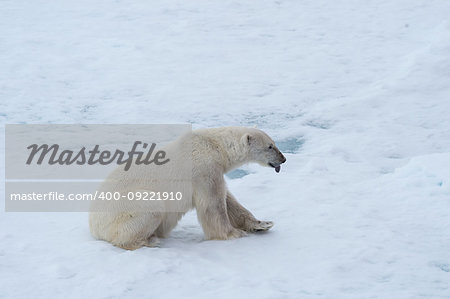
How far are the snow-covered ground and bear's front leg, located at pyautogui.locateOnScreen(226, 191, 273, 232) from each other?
0.39ft

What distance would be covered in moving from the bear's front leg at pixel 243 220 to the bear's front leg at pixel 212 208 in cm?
27

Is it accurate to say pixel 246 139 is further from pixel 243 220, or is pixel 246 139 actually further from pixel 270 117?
pixel 270 117

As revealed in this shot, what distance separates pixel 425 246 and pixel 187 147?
2.14 metres

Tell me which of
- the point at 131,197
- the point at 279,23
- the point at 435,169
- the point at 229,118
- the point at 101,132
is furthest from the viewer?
the point at 279,23

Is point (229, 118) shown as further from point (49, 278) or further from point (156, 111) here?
point (49, 278)

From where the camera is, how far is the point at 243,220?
579 cm

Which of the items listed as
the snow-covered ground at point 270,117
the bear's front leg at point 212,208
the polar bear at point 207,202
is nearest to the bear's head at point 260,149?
the polar bear at point 207,202

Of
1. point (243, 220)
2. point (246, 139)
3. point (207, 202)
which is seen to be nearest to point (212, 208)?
point (207, 202)

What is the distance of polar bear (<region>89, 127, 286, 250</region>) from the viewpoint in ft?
17.1

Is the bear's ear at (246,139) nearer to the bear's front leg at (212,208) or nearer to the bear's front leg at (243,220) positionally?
the bear's front leg at (212,208)

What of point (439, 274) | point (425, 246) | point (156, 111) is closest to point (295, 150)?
point (156, 111)

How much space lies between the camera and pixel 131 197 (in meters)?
5.28

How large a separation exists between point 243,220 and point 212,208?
17.2 inches

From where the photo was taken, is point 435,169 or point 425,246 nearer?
point 425,246
